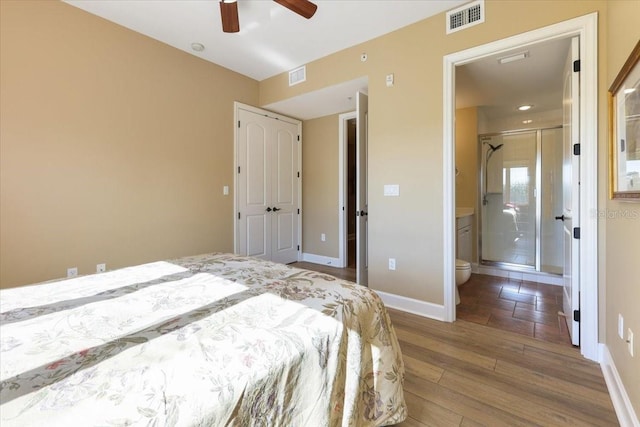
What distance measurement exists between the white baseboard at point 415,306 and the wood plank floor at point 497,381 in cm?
21

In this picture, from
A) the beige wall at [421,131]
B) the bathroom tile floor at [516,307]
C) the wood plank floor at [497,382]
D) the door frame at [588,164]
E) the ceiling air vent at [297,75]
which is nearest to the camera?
the wood plank floor at [497,382]

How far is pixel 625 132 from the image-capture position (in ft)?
4.74

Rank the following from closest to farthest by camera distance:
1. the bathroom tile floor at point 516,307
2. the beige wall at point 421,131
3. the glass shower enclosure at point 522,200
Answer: the beige wall at point 421,131
the bathroom tile floor at point 516,307
the glass shower enclosure at point 522,200

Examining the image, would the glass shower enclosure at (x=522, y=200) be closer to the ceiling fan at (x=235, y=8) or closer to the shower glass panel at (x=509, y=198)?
the shower glass panel at (x=509, y=198)

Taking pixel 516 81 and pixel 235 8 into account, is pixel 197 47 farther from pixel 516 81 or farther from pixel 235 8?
pixel 516 81

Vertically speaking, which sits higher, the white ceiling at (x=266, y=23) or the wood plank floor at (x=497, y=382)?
the white ceiling at (x=266, y=23)

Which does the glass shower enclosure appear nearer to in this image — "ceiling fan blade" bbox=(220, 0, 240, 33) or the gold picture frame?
the gold picture frame

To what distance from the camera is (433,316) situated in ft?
8.62

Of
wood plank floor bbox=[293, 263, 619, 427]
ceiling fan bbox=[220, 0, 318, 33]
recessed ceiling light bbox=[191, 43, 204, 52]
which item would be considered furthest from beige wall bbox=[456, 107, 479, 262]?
recessed ceiling light bbox=[191, 43, 204, 52]

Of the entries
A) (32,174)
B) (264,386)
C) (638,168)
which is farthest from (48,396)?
(32,174)

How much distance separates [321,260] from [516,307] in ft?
8.89

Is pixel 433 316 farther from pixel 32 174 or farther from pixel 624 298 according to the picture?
pixel 32 174

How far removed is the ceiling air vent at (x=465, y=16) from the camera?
7.70 feet

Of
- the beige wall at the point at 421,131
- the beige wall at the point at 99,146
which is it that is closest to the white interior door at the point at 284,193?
the beige wall at the point at 99,146
